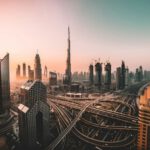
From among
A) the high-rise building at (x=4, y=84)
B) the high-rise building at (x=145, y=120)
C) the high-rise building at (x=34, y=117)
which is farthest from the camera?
the high-rise building at (x=4, y=84)

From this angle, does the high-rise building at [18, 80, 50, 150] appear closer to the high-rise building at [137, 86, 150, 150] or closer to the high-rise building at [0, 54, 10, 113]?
the high-rise building at [137, 86, 150, 150]

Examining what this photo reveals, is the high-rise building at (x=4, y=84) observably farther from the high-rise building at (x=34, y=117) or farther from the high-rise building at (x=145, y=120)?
the high-rise building at (x=145, y=120)

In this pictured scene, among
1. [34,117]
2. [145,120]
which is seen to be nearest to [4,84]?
[34,117]

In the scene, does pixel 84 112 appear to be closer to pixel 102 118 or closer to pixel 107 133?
pixel 102 118

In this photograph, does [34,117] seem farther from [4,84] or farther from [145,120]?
[4,84]

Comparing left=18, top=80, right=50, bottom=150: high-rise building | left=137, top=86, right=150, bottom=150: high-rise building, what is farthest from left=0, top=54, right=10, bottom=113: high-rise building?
left=137, top=86, right=150, bottom=150: high-rise building

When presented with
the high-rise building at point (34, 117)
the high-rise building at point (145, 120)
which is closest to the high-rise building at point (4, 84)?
the high-rise building at point (34, 117)

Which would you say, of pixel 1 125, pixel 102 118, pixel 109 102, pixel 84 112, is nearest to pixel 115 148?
pixel 102 118
